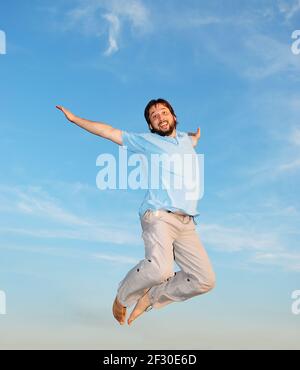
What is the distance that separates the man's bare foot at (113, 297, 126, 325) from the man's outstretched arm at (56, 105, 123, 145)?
2506 millimetres

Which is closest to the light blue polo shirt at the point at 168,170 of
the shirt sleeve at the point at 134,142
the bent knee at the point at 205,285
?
the shirt sleeve at the point at 134,142

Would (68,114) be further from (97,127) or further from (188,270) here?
(188,270)

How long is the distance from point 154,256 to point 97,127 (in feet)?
6.82

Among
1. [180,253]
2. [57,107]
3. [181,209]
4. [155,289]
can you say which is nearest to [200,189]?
[181,209]

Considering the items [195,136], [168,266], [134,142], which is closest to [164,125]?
[134,142]

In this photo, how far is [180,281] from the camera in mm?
8609

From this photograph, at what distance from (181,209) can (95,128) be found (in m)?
1.75

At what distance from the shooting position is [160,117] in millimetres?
8688

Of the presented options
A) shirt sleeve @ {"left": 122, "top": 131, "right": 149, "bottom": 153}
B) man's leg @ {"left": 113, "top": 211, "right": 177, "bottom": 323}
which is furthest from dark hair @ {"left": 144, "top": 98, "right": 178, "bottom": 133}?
man's leg @ {"left": 113, "top": 211, "right": 177, "bottom": 323}

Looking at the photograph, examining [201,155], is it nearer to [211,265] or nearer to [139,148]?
[139,148]

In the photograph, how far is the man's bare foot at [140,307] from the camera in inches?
351

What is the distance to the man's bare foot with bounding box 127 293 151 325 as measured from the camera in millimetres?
8914

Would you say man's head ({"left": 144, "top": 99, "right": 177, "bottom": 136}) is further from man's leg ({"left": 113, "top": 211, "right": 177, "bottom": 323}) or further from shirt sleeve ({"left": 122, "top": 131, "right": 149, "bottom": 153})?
man's leg ({"left": 113, "top": 211, "right": 177, "bottom": 323})

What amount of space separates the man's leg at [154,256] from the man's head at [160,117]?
4.35 feet
